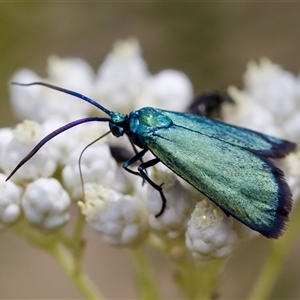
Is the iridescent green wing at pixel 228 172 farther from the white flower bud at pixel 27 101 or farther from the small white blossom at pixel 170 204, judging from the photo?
the white flower bud at pixel 27 101

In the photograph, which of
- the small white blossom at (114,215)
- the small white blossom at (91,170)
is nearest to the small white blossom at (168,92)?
the small white blossom at (91,170)

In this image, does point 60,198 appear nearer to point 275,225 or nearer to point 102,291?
point 275,225

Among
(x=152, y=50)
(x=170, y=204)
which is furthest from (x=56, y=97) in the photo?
(x=152, y=50)

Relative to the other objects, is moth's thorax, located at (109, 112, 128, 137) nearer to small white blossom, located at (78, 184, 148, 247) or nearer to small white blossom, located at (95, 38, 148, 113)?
small white blossom, located at (78, 184, 148, 247)

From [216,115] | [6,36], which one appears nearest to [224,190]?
[216,115]

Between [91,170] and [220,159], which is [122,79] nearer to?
[91,170]

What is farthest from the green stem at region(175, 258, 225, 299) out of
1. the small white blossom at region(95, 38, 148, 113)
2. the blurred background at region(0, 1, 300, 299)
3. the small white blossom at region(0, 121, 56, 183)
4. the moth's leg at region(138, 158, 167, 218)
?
the blurred background at region(0, 1, 300, 299)
